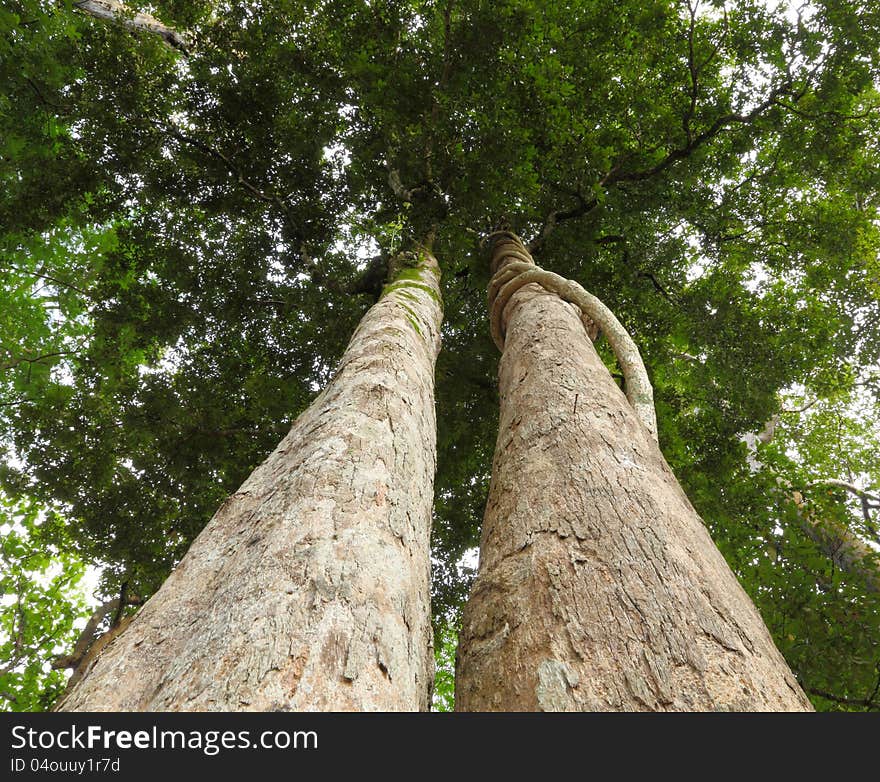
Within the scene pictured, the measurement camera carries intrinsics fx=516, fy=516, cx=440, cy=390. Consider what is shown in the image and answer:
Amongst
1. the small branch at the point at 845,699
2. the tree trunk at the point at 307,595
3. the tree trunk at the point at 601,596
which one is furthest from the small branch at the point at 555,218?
the small branch at the point at 845,699

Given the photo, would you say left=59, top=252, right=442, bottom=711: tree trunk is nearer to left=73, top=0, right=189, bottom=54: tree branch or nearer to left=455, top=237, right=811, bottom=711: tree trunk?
left=455, top=237, right=811, bottom=711: tree trunk

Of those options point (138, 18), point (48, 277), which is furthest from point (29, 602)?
point (138, 18)

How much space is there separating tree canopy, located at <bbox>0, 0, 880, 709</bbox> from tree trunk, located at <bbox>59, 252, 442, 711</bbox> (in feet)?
15.2

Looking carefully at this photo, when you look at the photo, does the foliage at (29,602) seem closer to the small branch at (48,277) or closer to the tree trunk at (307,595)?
the small branch at (48,277)

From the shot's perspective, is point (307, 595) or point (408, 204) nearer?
point (307, 595)

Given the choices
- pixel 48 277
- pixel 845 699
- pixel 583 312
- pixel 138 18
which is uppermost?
pixel 138 18

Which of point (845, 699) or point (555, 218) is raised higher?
point (555, 218)

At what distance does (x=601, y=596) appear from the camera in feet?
4.79

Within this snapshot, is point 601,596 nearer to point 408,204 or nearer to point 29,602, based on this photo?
point 408,204

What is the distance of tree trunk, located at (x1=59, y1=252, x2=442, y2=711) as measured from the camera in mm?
1124

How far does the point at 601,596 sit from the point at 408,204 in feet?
19.4

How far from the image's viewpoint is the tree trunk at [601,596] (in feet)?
3.98
